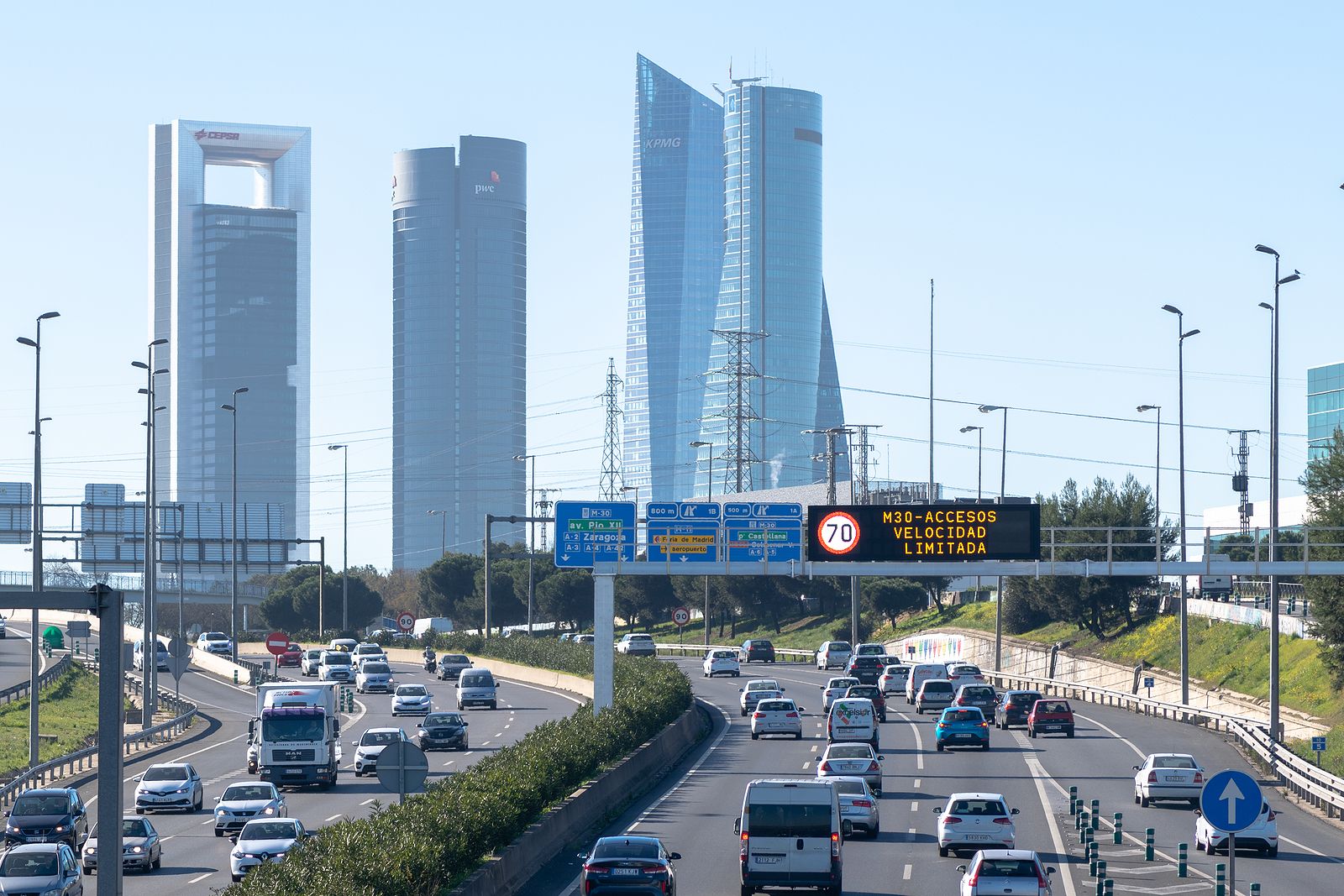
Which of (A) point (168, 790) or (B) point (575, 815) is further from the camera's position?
(A) point (168, 790)

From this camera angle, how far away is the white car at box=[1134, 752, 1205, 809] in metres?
43.2

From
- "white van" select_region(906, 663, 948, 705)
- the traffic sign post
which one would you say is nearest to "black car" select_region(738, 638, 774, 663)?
"white van" select_region(906, 663, 948, 705)

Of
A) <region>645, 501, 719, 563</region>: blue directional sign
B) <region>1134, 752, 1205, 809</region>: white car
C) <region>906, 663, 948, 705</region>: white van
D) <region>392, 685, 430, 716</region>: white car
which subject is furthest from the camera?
<region>906, 663, 948, 705</region>: white van

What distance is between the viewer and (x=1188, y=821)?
41312 millimetres

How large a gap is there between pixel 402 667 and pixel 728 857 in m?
84.0

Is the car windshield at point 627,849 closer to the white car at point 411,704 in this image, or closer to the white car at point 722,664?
the white car at point 411,704

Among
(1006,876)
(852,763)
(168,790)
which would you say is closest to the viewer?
(1006,876)

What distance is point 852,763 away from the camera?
144 ft

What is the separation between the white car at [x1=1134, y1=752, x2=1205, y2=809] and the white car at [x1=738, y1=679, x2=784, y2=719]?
29.6m

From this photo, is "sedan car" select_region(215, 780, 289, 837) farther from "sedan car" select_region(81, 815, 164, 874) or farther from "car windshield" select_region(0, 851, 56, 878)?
"car windshield" select_region(0, 851, 56, 878)

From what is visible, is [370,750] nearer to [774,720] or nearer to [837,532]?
[774,720]

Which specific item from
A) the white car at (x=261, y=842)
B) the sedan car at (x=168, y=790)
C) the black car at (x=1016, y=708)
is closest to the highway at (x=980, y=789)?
the black car at (x=1016, y=708)

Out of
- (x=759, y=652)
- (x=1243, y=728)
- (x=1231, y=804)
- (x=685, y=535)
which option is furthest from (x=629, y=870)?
(x=759, y=652)

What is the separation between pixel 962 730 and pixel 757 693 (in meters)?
16.4
